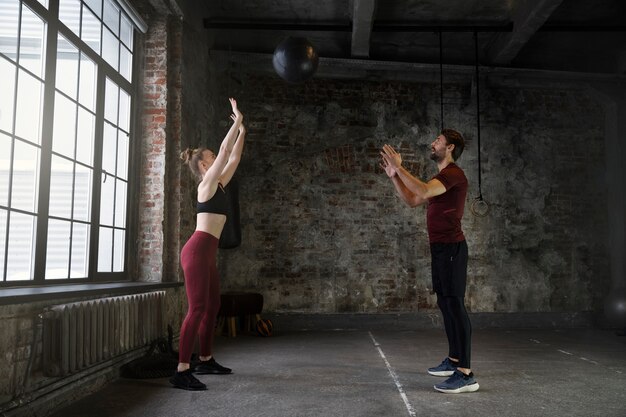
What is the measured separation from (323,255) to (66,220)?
4.12 m

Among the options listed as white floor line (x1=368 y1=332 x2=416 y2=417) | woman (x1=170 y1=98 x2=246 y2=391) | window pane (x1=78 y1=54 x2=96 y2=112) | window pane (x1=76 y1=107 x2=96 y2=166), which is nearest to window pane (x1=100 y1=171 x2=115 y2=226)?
window pane (x1=76 y1=107 x2=96 y2=166)

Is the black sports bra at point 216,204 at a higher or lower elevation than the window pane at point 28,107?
lower

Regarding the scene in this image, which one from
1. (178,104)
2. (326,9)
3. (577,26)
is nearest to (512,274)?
(577,26)

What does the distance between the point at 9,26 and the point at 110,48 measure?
1518 millimetres

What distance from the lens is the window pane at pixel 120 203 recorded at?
4762mm

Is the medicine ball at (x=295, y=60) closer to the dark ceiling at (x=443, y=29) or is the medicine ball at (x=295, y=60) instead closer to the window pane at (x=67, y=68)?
the dark ceiling at (x=443, y=29)

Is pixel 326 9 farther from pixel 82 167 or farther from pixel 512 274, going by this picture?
pixel 512 274

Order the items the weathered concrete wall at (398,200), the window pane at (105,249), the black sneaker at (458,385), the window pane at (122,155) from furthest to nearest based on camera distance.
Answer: the weathered concrete wall at (398,200)
the window pane at (122,155)
the window pane at (105,249)
the black sneaker at (458,385)

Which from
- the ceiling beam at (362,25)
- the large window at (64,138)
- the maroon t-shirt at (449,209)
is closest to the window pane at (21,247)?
the large window at (64,138)

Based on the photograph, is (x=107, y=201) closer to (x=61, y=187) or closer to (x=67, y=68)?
(x=61, y=187)

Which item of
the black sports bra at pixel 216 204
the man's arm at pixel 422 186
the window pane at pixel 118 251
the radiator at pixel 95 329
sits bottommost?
the radiator at pixel 95 329

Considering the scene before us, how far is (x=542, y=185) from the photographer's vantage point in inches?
307

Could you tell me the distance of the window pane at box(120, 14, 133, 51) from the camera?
494cm

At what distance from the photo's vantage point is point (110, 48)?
15.3 feet
